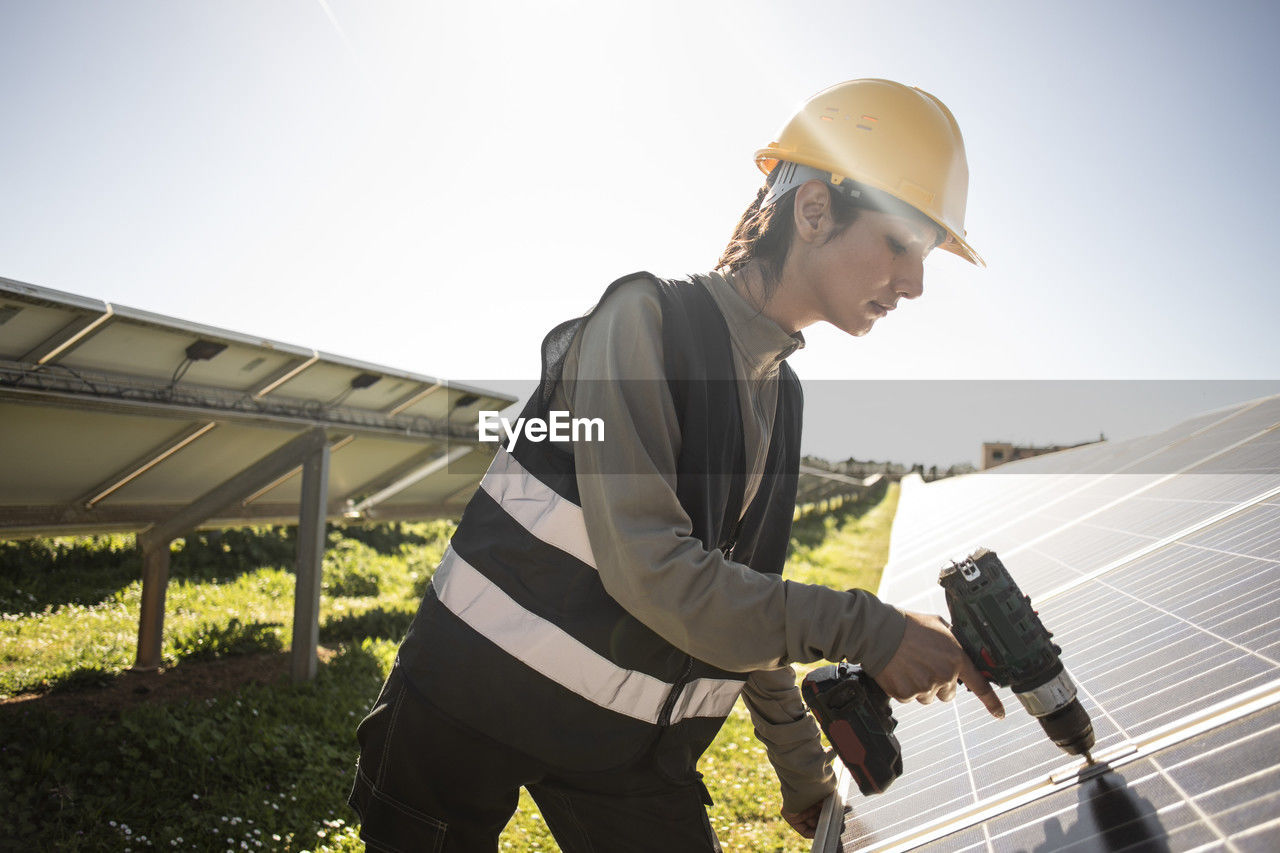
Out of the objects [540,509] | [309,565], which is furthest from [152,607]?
[540,509]

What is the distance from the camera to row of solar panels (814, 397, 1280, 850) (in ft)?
3.99

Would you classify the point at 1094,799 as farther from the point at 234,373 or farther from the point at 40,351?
the point at 234,373

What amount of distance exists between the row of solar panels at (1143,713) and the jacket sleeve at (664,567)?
0.47m

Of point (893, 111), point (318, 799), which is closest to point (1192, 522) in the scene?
point (893, 111)

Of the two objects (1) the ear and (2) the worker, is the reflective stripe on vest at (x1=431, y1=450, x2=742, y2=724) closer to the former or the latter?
(2) the worker

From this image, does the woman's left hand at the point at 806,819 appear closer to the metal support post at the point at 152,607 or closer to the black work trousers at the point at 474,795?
the black work trousers at the point at 474,795

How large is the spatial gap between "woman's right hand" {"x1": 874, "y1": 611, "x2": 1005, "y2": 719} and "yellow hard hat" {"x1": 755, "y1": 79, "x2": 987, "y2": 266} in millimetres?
923

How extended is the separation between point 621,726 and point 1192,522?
2.32 meters

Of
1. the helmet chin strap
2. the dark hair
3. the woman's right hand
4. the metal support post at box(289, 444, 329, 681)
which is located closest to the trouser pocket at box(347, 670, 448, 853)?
the woman's right hand

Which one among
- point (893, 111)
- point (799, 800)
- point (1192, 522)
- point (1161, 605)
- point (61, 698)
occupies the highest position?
point (893, 111)

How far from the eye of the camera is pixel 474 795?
5.41ft

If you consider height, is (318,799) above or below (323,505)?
below

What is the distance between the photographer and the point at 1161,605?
2.14 metres

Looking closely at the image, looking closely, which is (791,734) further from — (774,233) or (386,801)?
(774,233)
